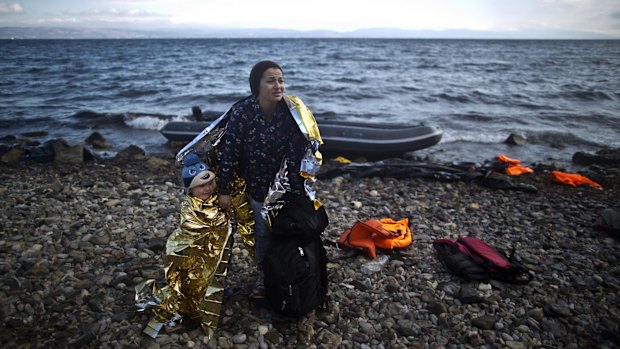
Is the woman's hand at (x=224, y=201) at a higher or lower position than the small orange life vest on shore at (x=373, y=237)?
higher

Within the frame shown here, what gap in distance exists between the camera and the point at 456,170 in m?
8.07

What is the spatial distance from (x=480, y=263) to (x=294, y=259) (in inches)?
93.9

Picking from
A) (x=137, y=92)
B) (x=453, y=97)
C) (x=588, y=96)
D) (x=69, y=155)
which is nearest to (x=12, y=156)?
(x=69, y=155)

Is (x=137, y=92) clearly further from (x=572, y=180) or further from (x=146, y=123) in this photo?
(x=572, y=180)

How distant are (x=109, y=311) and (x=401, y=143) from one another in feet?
26.4

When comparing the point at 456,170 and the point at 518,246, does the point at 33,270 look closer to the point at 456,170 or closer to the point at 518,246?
the point at 518,246

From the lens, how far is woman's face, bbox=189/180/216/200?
11.0 feet

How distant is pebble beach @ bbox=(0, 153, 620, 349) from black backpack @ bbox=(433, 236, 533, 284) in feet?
0.35

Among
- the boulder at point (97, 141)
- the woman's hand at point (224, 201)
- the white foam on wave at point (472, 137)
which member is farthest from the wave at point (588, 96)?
the woman's hand at point (224, 201)

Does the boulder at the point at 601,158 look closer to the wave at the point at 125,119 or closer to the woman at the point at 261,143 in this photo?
the woman at the point at 261,143

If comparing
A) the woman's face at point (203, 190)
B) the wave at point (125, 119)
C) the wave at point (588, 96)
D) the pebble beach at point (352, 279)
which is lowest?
the pebble beach at point (352, 279)

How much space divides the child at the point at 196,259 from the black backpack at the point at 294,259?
0.49 m

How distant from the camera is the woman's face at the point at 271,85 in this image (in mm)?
3135

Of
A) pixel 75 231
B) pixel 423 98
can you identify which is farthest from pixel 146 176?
pixel 423 98
